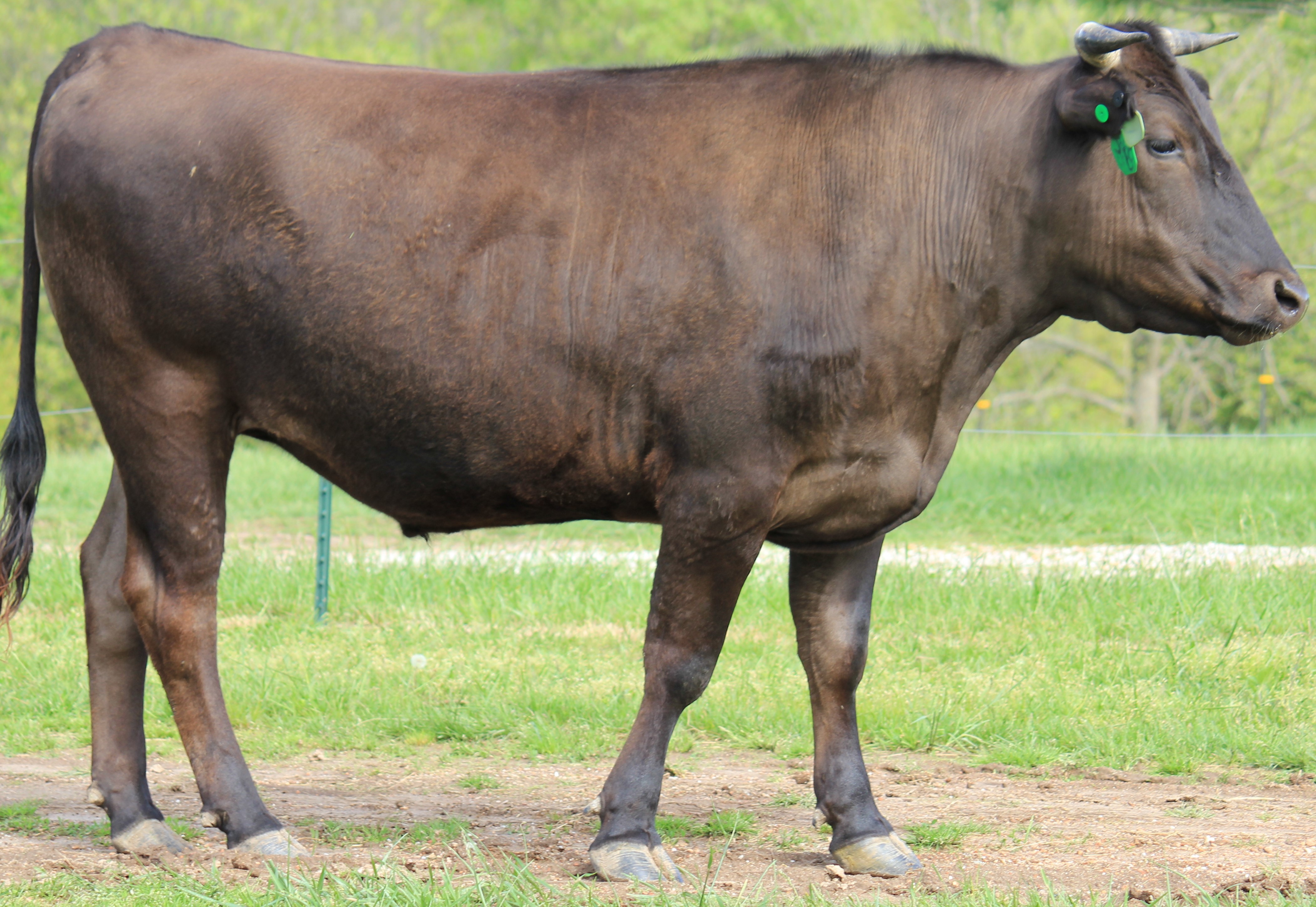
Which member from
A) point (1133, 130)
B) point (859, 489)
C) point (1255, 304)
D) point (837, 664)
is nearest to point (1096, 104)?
point (1133, 130)

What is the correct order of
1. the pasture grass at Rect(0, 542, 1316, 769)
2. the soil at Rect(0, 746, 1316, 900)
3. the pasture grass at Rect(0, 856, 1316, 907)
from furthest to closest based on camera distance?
the pasture grass at Rect(0, 542, 1316, 769), the soil at Rect(0, 746, 1316, 900), the pasture grass at Rect(0, 856, 1316, 907)

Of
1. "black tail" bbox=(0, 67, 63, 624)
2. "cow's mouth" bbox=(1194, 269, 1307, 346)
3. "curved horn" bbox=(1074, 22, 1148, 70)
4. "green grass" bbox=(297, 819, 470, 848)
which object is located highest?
"curved horn" bbox=(1074, 22, 1148, 70)

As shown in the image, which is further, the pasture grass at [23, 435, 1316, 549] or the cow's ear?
the pasture grass at [23, 435, 1316, 549]

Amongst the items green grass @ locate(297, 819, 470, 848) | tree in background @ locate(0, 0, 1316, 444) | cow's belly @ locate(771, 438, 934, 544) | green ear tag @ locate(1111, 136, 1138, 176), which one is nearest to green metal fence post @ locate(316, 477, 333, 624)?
green grass @ locate(297, 819, 470, 848)

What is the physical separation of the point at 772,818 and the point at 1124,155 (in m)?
2.41

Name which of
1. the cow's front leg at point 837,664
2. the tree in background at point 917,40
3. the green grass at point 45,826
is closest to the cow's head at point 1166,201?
the cow's front leg at point 837,664

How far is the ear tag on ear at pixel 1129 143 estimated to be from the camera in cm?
382

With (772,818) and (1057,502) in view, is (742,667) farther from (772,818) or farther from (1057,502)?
(1057,502)

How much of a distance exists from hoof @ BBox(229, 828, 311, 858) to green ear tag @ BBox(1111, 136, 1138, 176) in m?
3.04

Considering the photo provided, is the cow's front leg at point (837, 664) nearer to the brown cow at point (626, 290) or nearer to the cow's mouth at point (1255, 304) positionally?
the brown cow at point (626, 290)

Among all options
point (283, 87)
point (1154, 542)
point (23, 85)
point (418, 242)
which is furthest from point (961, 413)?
point (23, 85)

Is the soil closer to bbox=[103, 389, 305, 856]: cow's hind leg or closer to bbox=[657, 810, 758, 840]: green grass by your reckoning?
bbox=[657, 810, 758, 840]: green grass

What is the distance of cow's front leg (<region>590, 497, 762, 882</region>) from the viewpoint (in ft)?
13.0

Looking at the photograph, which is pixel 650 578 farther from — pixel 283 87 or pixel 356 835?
A: pixel 283 87
